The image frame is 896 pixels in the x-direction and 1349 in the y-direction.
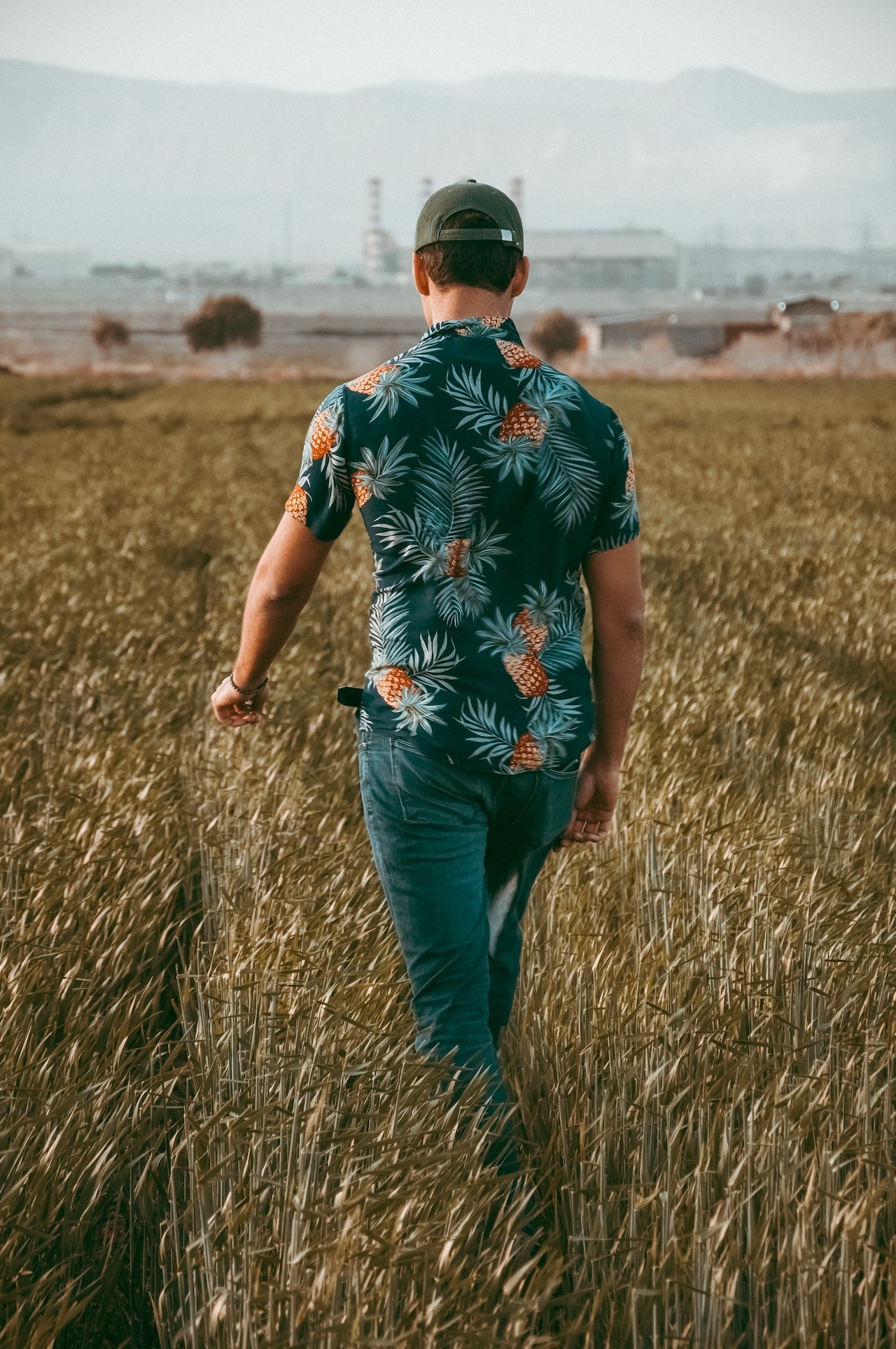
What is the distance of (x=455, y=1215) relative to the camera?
170cm

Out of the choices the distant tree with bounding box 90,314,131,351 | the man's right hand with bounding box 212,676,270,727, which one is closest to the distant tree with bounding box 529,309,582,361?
the distant tree with bounding box 90,314,131,351

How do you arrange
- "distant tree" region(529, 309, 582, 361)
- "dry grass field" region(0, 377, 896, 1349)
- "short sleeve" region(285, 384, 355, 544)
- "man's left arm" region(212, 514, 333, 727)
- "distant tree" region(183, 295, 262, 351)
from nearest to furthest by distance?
"dry grass field" region(0, 377, 896, 1349)
"short sleeve" region(285, 384, 355, 544)
"man's left arm" region(212, 514, 333, 727)
"distant tree" region(183, 295, 262, 351)
"distant tree" region(529, 309, 582, 361)

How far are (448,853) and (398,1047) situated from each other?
46 cm

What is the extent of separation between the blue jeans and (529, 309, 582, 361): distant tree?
6447 cm

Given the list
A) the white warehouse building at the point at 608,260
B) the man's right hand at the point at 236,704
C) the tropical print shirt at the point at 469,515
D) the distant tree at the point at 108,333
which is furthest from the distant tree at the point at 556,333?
the tropical print shirt at the point at 469,515

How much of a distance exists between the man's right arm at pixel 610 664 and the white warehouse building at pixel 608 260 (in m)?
100

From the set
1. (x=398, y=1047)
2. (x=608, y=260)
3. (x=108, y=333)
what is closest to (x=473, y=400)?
(x=398, y=1047)

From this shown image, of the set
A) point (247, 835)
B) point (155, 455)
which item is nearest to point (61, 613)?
point (247, 835)

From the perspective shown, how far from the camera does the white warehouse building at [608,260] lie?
98812 millimetres

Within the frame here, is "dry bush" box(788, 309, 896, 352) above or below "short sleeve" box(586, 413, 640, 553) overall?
below

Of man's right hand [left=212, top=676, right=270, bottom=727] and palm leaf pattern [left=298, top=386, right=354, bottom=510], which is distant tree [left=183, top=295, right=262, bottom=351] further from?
palm leaf pattern [left=298, top=386, right=354, bottom=510]

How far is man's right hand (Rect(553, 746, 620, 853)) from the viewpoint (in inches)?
81.1

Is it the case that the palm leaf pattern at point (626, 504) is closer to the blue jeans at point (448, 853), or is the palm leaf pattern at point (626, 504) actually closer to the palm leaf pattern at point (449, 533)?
the palm leaf pattern at point (449, 533)

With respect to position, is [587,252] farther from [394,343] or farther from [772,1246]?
[772,1246]
